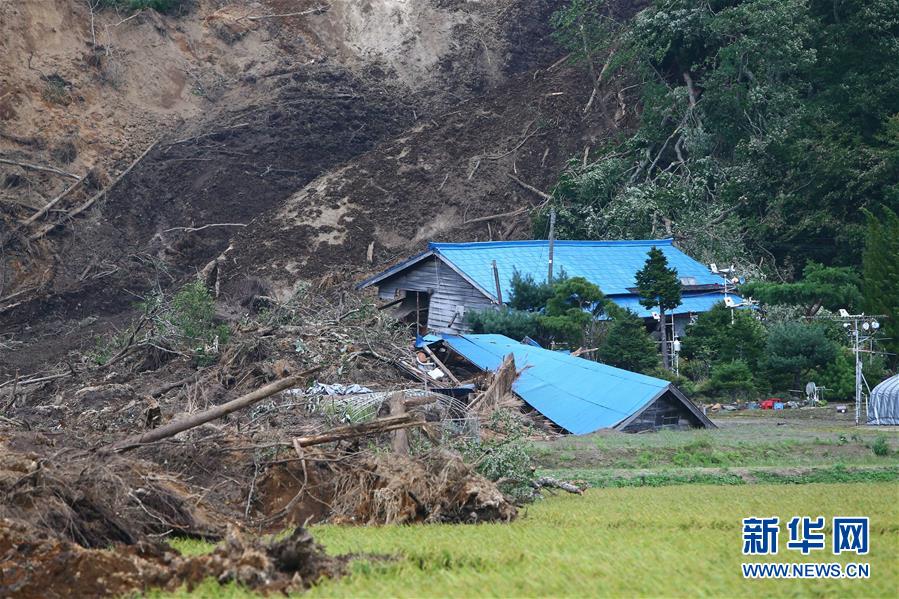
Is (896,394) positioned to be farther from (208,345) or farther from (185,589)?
(185,589)

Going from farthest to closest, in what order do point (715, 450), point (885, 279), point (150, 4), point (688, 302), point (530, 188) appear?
point (150, 4) < point (530, 188) < point (688, 302) < point (885, 279) < point (715, 450)

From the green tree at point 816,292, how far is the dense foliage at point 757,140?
14.0ft

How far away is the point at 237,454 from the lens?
35.3 ft

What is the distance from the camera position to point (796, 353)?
25109 mm

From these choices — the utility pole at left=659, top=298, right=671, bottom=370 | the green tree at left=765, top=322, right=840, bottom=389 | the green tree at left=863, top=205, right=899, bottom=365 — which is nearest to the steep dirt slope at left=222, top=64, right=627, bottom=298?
the utility pole at left=659, top=298, right=671, bottom=370

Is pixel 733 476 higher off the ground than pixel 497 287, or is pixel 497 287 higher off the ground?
pixel 497 287

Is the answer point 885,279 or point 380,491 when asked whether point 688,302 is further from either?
point 380,491

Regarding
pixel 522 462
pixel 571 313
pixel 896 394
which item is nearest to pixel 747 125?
pixel 571 313

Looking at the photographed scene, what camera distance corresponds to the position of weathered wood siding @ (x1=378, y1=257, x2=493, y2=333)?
28.3 meters

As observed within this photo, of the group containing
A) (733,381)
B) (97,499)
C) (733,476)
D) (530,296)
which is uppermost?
(530,296)

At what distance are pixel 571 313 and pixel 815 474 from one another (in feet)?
38.1

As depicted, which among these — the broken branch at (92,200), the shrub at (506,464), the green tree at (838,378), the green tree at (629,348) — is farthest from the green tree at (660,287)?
the broken branch at (92,200)

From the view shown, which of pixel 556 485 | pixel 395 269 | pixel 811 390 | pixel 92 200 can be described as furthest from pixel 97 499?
pixel 92 200

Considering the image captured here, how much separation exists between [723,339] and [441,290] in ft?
23.7
